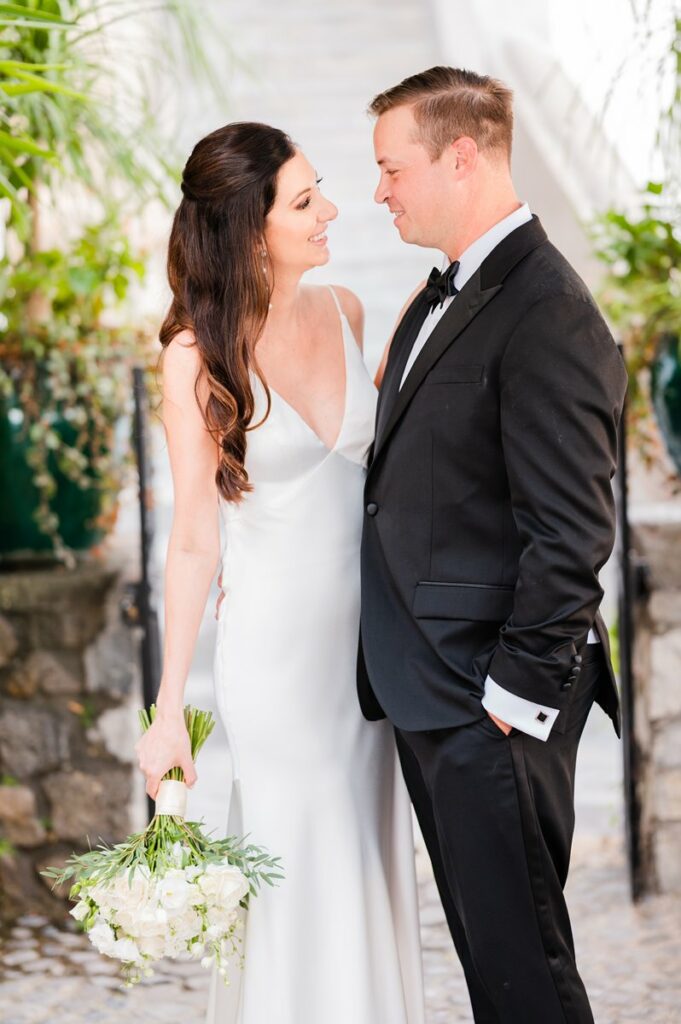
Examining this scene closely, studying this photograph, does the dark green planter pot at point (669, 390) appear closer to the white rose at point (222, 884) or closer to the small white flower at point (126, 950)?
the white rose at point (222, 884)

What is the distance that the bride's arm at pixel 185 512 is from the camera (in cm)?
201

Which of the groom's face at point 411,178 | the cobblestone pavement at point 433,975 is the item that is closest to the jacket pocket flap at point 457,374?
the groom's face at point 411,178

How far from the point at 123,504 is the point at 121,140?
3.53 feet

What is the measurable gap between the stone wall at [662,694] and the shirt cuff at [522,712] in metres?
1.68

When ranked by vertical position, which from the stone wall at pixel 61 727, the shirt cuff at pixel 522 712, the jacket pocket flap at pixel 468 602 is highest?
the jacket pocket flap at pixel 468 602

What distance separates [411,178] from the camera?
191 cm

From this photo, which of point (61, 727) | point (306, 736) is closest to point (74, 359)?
point (61, 727)

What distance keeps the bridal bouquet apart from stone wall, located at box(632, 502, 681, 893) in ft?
5.88

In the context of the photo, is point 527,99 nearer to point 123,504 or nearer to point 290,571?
point 123,504

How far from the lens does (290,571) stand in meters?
2.09

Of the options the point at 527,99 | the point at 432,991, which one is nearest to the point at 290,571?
the point at 432,991

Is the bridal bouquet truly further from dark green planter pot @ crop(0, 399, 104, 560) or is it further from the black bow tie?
dark green planter pot @ crop(0, 399, 104, 560)

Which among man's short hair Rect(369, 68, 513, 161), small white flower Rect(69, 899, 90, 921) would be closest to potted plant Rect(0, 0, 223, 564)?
man's short hair Rect(369, 68, 513, 161)

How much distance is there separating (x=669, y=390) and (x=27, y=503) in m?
1.68
